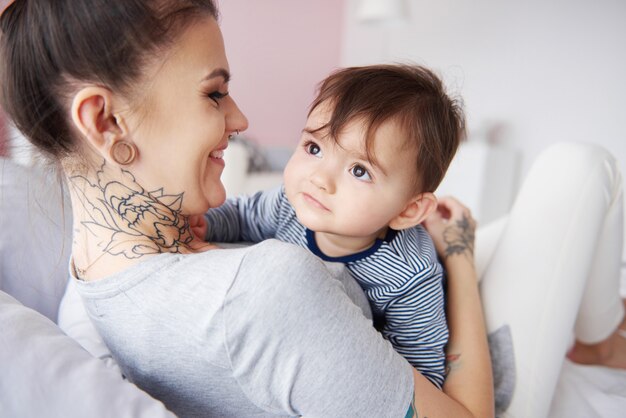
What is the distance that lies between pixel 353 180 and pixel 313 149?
0.10 meters

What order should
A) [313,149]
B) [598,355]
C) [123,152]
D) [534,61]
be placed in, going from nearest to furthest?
[123,152] < [313,149] < [598,355] < [534,61]

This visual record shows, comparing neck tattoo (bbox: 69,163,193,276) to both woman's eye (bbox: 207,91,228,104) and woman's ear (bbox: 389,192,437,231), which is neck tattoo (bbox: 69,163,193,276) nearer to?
woman's eye (bbox: 207,91,228,104)

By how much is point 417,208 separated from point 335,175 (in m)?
0.18

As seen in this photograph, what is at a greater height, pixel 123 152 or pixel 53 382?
pixel 123 152

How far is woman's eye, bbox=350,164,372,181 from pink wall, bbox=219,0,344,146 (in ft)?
9.26

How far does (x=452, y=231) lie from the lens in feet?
3.66

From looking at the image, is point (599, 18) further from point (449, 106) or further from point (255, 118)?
point (449, 106)

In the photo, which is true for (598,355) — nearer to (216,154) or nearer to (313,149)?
(313,149)

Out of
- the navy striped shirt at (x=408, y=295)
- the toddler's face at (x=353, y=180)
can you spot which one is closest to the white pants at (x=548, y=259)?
the navy striped shirt at (x=408, y=295)

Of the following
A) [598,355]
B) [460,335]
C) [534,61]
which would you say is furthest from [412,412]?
[534,61]

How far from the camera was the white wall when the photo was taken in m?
2.97

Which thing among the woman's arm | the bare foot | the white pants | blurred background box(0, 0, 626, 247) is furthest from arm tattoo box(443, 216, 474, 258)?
blurred background box(0, 0, 626, 247)

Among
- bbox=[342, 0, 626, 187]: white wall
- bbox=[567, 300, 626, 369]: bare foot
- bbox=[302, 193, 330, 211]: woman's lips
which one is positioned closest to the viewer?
bbox=[302, 193, 330, 211]: woman's lips

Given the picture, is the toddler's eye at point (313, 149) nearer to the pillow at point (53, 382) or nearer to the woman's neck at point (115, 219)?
the woman's neck at point (115, 219)
